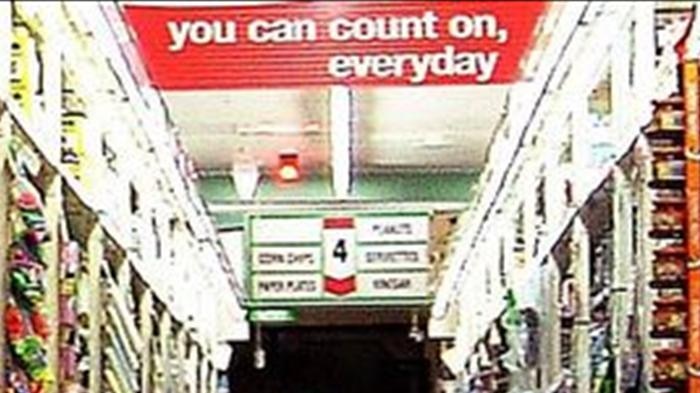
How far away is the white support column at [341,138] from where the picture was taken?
8.86 metres

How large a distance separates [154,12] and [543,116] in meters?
2.30

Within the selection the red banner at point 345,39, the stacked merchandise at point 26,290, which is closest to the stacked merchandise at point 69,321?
the stacked merchandise at point 26,290

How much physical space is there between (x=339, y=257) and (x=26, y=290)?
6567mm

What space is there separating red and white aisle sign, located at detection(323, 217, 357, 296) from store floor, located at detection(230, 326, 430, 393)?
1293 millimetres

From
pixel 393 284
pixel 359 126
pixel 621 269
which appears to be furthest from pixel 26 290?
pixel 393 284

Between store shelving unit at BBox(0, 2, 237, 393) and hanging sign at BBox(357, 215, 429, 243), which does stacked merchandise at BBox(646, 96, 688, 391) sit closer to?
store shelving unit at BBox(0, 2, 237, 393)

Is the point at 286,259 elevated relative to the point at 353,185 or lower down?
lower down

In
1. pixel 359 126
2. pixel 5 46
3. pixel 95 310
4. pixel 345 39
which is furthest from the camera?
pixel 359 126

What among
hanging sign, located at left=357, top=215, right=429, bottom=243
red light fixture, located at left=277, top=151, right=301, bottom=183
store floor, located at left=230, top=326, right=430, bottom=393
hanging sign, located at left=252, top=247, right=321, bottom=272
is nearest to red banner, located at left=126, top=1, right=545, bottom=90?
red light fixture, located at left=277, top=151, right=301, bottom=183

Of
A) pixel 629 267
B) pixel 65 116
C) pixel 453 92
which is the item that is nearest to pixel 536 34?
pixel 629 267

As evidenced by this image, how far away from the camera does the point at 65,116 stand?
539 cm

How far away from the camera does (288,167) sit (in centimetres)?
1050

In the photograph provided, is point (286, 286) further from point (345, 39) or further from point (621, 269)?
point (621, 269)

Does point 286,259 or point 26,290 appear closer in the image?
point 26,290
